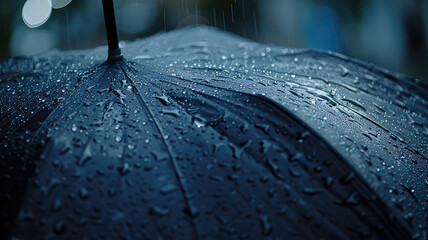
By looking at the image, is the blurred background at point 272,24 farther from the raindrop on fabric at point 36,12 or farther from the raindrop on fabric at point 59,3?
the raindrop on fabric at point 59,3

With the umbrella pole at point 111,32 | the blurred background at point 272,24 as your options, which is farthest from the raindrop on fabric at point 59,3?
the umbrella pole at point 111,32

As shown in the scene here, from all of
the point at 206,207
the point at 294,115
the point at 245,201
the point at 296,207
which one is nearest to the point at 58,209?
the point at 206,207

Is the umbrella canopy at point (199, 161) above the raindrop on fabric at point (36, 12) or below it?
below

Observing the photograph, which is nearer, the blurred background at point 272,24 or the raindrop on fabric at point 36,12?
the blurred background at point 272,24

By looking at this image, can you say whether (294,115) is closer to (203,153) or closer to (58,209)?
(203,153)

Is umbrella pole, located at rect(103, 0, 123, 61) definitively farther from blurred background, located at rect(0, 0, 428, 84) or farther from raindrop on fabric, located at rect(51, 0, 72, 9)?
raindrop on fabric, located at rect(51, 0, 72, 9)

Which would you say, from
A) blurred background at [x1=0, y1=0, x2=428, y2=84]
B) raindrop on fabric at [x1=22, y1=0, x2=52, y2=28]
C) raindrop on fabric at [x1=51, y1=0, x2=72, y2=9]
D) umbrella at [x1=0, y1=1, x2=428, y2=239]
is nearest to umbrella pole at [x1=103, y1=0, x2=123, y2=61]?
umbrella at [x1=0, y1=1, x2=428, y2=239]
